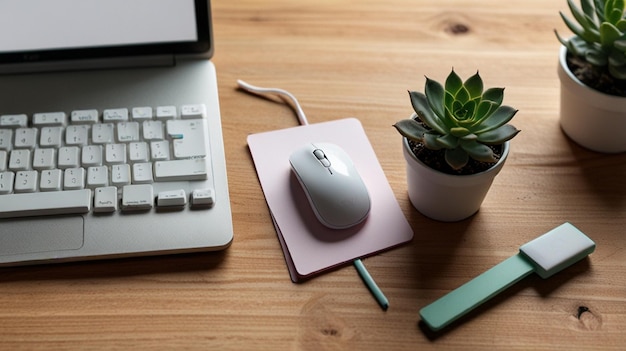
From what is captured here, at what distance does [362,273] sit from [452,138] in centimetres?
16

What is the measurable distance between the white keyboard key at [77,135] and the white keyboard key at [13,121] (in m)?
0.05

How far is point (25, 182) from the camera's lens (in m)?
0.72

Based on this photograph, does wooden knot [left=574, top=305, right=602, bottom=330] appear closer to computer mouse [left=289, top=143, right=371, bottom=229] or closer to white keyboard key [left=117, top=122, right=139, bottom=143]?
computer mouse [left=289, top=143, right=371, bottom=229]

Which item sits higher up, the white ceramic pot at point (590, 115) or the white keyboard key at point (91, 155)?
the white keyboard key at point (91, 155)

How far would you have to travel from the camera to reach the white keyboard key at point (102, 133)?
29.8 inches

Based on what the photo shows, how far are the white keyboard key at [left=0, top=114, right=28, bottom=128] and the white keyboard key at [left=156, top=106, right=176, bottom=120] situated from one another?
0.46ft

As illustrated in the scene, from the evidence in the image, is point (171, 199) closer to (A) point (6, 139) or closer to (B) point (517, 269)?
(A) point (6, 139)

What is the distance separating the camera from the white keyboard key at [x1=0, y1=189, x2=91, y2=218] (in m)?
0.70

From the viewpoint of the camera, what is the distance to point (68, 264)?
2.28 ft

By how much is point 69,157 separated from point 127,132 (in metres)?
0.06

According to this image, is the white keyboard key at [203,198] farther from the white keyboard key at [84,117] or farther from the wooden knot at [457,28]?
the wooden knot at [457,28]

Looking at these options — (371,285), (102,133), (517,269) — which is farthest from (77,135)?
(517,269)

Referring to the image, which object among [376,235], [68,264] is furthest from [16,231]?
[376,235]

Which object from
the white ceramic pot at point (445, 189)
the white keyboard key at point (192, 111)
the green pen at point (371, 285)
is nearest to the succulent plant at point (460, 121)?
the white ceramic pot at point (445, 189)
